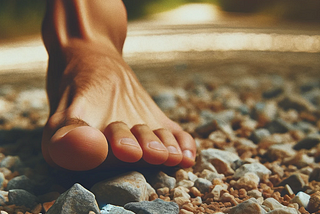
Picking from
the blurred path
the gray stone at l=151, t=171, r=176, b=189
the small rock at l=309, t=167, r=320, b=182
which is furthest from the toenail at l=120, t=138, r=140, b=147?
the blurred path

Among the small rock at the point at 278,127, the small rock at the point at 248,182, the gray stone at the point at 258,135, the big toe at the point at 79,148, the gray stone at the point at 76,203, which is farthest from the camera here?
the small rock at the point at 278,127

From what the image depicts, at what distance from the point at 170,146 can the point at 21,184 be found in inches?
15.6

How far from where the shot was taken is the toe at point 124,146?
882mm

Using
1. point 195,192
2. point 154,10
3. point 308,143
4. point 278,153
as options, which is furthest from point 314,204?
point 154,10

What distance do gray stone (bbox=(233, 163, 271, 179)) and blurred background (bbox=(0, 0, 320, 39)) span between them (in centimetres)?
365

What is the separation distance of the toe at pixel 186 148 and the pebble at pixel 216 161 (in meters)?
0.03

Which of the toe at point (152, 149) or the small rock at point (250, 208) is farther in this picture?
the toe at point (152, 149)

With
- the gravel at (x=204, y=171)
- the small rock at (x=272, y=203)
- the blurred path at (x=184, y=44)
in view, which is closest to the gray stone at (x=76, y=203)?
the gravel at (x=204, y=171)

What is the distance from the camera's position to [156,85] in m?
2.29

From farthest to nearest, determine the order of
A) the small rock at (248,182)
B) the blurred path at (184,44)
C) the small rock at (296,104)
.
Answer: the blurred path at (184,44), the small rock at (296,104), the small rock at (248,182)

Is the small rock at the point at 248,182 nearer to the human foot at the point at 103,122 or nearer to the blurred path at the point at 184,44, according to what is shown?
the human foot at the point at 103,122

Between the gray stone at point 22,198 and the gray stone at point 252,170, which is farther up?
the gray stone at point 22,198

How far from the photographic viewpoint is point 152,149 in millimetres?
934

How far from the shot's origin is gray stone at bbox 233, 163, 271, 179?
986mm
